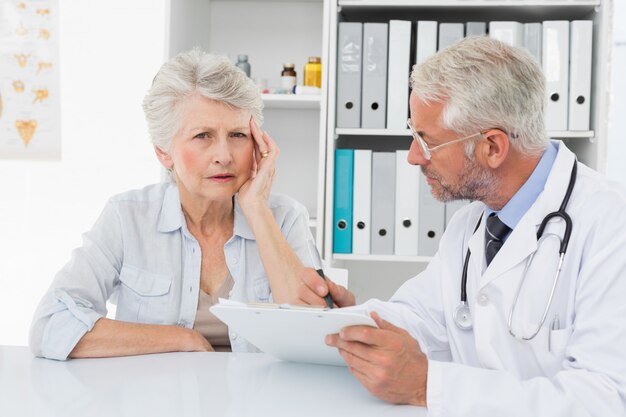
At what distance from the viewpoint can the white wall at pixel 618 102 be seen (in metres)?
2.78

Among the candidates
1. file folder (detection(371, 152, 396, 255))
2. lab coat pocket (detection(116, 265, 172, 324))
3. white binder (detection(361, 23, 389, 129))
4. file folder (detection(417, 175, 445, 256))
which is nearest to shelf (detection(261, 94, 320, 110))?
white binder (detection(361, 23, 389, 129))

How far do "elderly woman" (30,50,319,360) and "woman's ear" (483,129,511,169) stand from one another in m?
0.54

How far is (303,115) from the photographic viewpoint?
2.77m

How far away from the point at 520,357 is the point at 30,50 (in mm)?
2352

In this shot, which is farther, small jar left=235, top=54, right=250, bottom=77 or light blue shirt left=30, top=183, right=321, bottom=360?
small jar left=235, top=54, right=250, bottom=77

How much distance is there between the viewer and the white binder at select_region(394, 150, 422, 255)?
2.45 metres

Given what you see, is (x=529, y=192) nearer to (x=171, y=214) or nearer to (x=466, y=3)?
(x=171, y=214)

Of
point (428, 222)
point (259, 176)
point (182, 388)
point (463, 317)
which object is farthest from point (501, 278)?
point (428, 222)

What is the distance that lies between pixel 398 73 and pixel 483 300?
1.27 m

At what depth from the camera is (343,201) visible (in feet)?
8.14

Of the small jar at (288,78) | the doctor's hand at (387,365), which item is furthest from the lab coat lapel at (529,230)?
the small jar at (288,78)

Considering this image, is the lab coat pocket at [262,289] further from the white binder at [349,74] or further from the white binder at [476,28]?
the white binder at [476,28]

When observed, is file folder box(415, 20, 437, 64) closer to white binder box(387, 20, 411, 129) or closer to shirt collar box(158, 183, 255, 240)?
white binder box(387, 20, 411, 129)

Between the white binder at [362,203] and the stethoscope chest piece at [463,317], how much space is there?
3.41 feet
